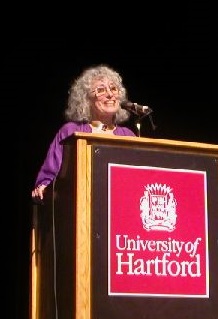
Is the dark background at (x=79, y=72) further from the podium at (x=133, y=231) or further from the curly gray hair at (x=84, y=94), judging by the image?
the podium at (x=133, y=231)

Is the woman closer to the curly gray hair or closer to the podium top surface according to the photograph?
the curly gray hair

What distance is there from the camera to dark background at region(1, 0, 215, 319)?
460cm

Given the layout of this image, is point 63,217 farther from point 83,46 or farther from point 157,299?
point 83,46

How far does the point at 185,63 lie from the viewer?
500 cm

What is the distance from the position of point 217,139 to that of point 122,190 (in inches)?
101

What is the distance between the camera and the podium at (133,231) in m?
2.55

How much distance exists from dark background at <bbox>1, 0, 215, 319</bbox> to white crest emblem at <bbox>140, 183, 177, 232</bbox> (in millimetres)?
2016

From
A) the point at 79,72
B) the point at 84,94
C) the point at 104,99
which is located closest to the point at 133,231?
the point at 104,99

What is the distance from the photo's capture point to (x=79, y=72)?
4.81 metres

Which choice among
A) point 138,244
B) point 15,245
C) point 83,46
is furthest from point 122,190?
point 83,46

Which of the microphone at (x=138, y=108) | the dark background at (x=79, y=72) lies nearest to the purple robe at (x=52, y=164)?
the microphone at (x=138, y=108)

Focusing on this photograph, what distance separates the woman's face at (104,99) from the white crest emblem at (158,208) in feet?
2.46

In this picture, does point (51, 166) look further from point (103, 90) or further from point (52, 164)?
point (103, 90)

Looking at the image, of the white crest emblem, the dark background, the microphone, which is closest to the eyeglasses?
the microphone
